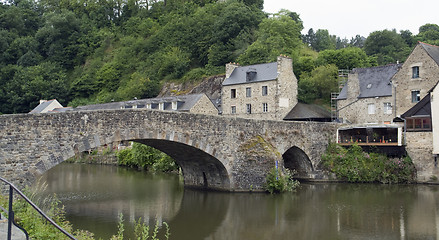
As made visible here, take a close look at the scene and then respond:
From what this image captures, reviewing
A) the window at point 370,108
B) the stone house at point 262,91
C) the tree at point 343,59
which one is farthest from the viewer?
the tree at point 343,59

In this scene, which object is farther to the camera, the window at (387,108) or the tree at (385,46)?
the tree at (385,46)

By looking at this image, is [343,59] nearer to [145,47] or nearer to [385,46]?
[385,46]

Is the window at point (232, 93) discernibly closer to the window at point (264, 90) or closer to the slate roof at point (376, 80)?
the window at point (264, 90)

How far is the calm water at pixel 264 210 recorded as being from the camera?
13.1 m

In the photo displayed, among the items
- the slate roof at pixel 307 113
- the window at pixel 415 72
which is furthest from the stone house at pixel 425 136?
the slate roof at pixel 307 113

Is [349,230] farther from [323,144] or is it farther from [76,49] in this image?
[76,49]

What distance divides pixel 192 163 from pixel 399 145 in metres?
11.0

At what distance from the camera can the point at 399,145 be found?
22141 millimetres

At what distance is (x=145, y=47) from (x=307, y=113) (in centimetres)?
3391

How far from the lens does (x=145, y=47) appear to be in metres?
59.1

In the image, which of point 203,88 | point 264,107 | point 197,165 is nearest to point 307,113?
point 264,107

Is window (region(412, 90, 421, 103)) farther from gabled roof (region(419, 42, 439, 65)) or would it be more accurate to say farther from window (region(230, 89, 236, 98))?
window (region(230, 89, 236, 98))

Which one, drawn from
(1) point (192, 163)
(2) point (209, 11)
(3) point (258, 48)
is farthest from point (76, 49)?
(1) point (192, 163)

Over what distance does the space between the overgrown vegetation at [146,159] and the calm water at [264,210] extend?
4.71 meters
